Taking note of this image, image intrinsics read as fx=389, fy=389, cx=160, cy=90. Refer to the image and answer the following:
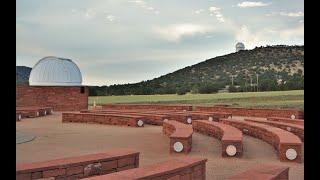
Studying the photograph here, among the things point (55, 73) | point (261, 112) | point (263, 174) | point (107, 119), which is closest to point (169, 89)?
point (55, 73)

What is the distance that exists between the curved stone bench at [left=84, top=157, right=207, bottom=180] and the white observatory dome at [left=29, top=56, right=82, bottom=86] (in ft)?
99.0

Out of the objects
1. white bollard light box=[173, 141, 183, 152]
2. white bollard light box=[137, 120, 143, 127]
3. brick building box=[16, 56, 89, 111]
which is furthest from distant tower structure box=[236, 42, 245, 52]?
white bollard light box=[173, 141, 183, 152]

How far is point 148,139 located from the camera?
480 inches

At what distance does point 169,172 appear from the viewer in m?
5.38

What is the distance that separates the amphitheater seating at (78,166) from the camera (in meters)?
5.56

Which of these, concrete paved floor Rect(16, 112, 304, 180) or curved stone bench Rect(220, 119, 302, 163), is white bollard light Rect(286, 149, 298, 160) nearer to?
curved stone bench Rect(220, 119, 302, 163)


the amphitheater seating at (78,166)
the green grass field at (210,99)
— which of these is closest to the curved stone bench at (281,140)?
the amphitheater seating at (78,166)

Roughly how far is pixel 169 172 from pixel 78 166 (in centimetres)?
151

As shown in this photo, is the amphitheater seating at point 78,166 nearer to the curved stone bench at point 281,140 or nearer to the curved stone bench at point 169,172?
the curved stone bench at point 169,172

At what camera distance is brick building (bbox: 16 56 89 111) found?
97.9ft

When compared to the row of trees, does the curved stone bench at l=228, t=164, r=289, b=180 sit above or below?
below

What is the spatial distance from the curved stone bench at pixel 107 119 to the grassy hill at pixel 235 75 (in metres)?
21.1

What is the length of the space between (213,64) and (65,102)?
36.5 metres
